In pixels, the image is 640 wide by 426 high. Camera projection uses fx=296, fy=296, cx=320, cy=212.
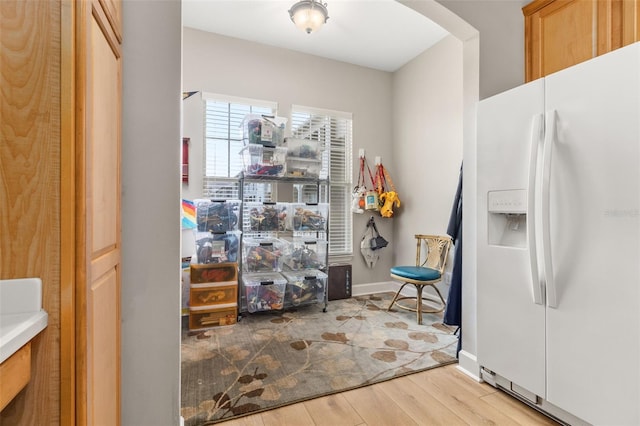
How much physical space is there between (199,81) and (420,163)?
8.81ft

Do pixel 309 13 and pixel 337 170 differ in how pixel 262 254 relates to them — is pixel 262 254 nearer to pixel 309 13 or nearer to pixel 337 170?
pixel 337 170

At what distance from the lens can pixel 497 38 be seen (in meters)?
1.99

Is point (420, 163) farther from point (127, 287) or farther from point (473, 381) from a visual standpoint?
point (127, 287)

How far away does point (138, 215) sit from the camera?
4.02ft

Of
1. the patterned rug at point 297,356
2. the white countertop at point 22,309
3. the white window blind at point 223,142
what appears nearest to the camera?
the white countertop at point 22,309

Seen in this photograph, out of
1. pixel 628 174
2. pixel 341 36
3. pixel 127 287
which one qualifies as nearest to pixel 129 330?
pixel 127 287

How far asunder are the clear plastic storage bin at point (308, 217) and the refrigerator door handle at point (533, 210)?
208 cm

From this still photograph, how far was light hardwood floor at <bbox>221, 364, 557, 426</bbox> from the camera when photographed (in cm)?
153

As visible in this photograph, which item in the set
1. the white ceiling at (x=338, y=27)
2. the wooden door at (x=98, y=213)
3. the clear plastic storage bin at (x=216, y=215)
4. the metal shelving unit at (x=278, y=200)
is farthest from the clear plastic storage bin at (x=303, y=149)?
the wooden door at (x=98, y=213)

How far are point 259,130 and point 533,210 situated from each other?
2421 mm

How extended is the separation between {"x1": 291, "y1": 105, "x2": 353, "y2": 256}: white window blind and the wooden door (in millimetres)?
2788

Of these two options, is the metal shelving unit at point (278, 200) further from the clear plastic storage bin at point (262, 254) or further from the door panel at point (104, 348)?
the door panel at point (104, 348)

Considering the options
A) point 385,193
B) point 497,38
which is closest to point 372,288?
point 385,193

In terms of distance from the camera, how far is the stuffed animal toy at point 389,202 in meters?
3.74
